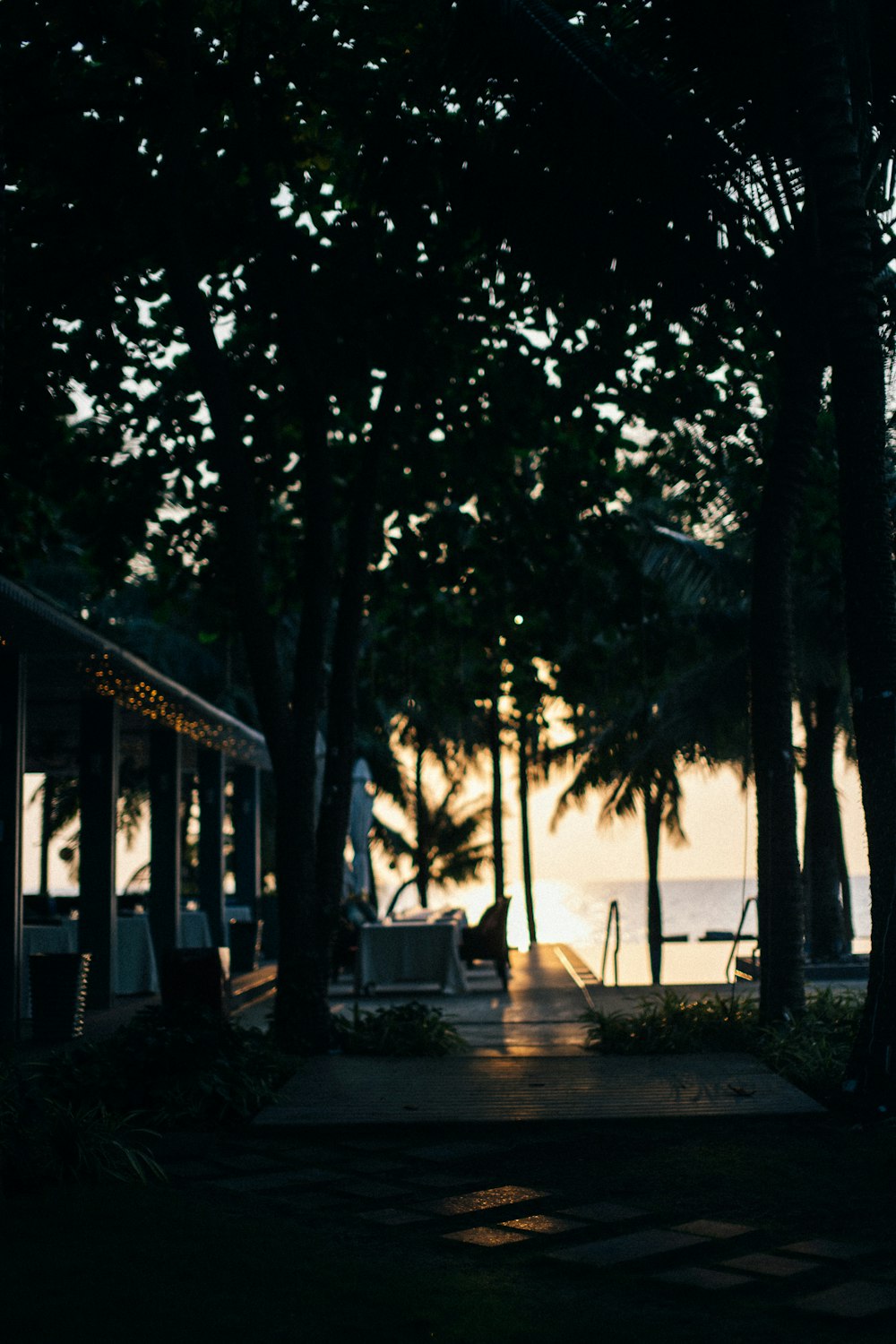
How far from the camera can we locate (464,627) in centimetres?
1322

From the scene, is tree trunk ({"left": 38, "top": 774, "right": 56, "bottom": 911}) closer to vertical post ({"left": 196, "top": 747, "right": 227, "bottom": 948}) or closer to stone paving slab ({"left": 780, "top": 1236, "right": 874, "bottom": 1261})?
vertical post ({"left": 196, "top": 747, "right": 227, "bottom": 948})

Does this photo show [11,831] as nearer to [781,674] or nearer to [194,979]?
[194,979]

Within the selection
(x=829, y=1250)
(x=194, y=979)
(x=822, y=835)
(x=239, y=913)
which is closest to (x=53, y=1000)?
(x=194, y=979)

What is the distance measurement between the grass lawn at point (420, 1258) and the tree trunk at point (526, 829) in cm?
2132

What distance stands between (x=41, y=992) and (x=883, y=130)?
29.6ft

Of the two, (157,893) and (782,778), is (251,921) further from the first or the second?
(782,778)

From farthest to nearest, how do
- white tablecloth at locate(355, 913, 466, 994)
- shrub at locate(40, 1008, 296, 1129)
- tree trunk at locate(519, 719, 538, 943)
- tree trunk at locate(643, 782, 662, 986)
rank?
tree trunk at locate(519, 719, 538, 943) < tree trunk at locate(643, 782, 662, 986) < white tablecloth at locate(355, 913, 466, 994) < shrub at locate(40, 1008, 296, 1129)

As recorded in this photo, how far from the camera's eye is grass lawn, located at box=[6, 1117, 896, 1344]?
4.10 m

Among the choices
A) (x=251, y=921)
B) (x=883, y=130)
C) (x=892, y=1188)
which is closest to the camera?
(x=892, y=1188)

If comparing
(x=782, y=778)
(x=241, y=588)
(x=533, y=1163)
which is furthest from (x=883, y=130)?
(x=533, y=1163)

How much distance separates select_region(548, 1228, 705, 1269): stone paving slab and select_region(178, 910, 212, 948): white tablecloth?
1334 centimetres

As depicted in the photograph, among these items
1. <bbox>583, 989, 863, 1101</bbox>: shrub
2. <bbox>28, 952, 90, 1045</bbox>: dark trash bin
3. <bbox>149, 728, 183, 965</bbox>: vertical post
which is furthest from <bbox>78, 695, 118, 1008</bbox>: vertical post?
<bbox>583, 989, 863, 1101</bbox>: shrub

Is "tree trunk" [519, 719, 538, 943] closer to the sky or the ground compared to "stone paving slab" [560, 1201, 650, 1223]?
closer to the sky

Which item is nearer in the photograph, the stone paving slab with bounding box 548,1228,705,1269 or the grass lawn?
the grass lawn
